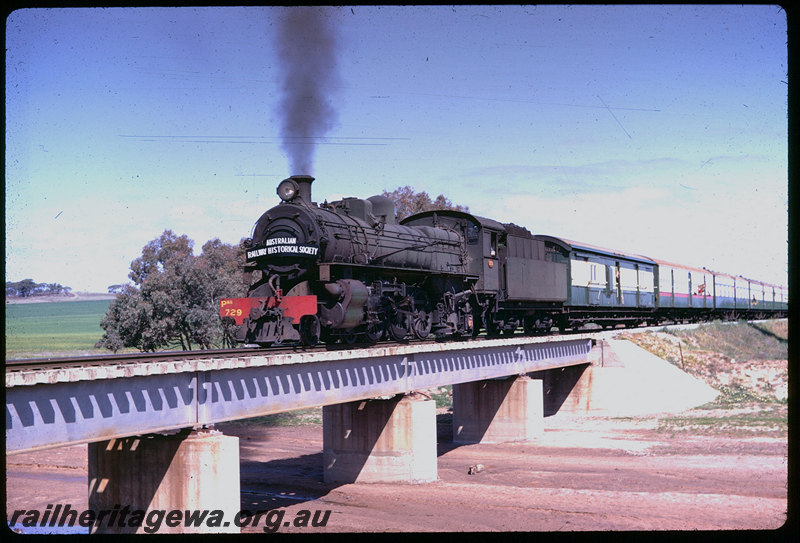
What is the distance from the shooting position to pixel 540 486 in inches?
876

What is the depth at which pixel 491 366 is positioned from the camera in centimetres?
2766

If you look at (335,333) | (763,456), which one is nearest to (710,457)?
(763,456)

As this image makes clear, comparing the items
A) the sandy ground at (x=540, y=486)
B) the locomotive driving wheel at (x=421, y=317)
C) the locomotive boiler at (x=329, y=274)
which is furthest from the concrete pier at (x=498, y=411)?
the locomotive boiler at (x=329, y=274)

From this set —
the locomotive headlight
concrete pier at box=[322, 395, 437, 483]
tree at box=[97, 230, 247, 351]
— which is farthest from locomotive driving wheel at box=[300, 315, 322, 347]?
tree at box=[97, 230, 247, 351]

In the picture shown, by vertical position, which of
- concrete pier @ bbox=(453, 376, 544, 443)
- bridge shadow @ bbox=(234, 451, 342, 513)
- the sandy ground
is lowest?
bridge shadow @ bbox=(234, 451, 342, 513)

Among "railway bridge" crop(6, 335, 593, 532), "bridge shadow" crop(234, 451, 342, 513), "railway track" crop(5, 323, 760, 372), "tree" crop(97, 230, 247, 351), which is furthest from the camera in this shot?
"tree" crop(97, 230, 247, 351)

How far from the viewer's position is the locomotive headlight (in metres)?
19.9

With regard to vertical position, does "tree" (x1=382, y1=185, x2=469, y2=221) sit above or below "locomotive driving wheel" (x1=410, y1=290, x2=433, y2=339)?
above

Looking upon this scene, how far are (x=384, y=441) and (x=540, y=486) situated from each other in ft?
15.1

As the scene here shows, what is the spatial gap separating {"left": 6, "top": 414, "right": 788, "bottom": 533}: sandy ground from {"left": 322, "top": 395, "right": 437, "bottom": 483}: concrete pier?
41 centimetres

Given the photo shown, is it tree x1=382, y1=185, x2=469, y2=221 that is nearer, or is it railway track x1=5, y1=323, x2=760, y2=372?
railway track x1=5, y1=323, x2=760, y2=372

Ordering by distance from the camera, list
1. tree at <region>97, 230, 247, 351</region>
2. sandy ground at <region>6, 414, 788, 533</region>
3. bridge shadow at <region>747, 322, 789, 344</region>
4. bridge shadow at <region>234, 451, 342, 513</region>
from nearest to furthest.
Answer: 1. sandy ground at <region>6, 414, 788, 533</region>
2. bridge shadow at <region>234, 451, 342, 513</region>
3. tree at <region>97, 230, 247, 351</region>
4. bridge shadow at <region>747, 322, 789, 344</region>

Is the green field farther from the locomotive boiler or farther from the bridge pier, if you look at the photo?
the bridge pier

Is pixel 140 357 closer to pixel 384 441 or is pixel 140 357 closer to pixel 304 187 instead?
pixel 304 187
